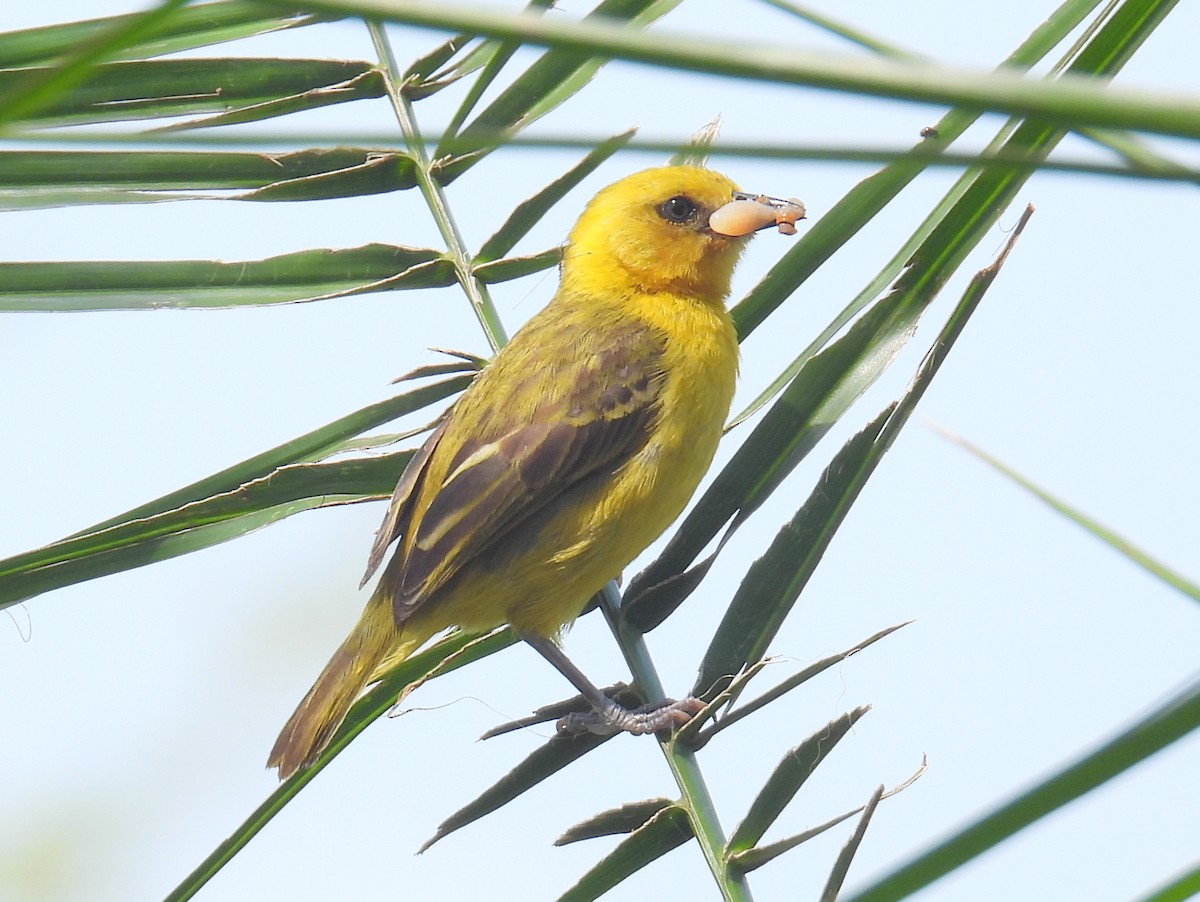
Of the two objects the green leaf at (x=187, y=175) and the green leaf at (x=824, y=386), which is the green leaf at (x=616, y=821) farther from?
the green leaf at (x=187, y=175)

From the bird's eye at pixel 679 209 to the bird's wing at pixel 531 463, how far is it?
2.25 feet

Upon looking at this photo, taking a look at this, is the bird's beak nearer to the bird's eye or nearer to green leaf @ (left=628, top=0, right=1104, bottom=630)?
the bird's eye

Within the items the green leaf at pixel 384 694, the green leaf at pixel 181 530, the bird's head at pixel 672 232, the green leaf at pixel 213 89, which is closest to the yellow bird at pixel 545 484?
the green leaf at pixel 384 694

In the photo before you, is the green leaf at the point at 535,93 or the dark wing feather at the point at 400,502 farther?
the dark wing feather at the point at 400,502

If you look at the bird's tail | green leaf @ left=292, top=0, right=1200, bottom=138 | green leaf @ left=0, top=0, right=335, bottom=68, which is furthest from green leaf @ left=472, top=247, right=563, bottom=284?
green leaf @ left=292, top=0, right=1200, bottom=138

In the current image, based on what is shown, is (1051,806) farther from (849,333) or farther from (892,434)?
(849,333)

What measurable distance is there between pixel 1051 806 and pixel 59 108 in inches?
111

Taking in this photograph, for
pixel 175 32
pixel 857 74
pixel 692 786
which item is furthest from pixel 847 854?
pixel 175 32

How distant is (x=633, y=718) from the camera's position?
283cm

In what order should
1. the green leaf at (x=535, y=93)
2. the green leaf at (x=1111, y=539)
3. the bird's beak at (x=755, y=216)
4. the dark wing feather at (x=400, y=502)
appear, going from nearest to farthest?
the green leaf at (x=1111, y=539) < the green leaf at (x=535, y=93) < the dark wing feather at (x=400, y=502) < the bird's beak at (x=755, y=216)

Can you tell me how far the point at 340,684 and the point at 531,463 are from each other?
30.6 inches

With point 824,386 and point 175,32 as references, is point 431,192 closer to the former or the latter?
point 175,32

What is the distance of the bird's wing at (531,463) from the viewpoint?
3.69m

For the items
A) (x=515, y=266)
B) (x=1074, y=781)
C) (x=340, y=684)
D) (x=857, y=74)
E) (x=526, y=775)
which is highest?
(x=515, y=266)
